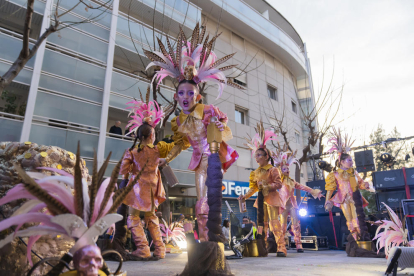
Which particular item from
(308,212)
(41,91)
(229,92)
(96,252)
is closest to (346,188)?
(308,212)

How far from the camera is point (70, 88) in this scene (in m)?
9.89

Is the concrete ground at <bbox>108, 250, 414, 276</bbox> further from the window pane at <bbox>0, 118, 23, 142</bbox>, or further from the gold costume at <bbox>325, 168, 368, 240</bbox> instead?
the window pane at <bbox>0, 118, 23, 142</bbox>

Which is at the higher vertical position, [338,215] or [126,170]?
[126,170]

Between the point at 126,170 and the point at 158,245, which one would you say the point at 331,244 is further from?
the point at 126,170

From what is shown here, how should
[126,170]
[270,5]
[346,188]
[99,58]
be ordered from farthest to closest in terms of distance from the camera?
[270,5] < [99,58] < [346,188] < [126,170]

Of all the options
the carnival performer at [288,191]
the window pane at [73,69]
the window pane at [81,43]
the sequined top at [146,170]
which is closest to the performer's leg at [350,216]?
the carnival performer at [288,191]

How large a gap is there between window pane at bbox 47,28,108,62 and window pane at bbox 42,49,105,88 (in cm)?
52

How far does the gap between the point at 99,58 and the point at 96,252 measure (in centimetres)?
1114

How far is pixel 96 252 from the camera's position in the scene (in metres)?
1.05

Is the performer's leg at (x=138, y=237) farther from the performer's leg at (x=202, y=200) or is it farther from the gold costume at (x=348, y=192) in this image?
the gold costume at (x=348, y=192)

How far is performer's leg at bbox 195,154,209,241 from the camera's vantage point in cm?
268

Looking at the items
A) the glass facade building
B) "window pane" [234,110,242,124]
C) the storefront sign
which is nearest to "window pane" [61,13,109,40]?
the glass facade building

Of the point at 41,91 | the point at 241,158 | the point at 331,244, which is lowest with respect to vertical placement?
the point at 331,244

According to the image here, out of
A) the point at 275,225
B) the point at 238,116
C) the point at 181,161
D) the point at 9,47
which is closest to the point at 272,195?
the point at 275,225
